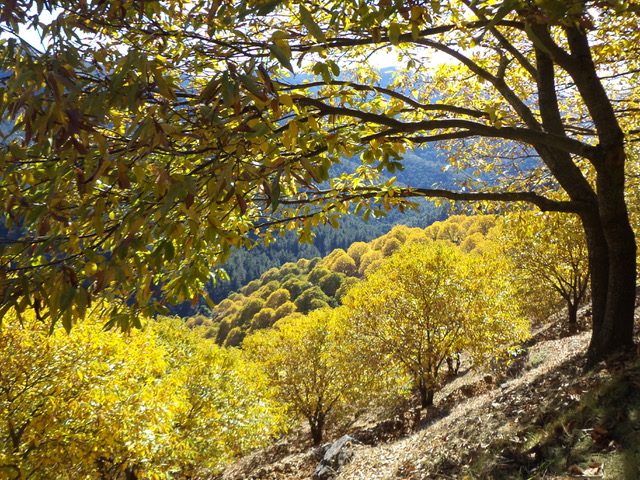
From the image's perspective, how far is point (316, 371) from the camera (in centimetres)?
1878

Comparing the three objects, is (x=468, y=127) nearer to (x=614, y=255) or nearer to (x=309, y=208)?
(x=309, y=208)

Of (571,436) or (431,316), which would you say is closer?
(571,436)

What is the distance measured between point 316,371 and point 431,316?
7231 mm

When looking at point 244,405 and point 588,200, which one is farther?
point 244,405

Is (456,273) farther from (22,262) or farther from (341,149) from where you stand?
(22,262)

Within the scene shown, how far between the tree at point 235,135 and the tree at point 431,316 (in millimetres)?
5994

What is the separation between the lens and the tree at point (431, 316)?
1354 centimetres

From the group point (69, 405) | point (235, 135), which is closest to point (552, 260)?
point (69, 405)

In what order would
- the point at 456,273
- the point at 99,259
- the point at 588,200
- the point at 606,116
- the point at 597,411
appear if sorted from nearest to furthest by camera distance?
the point at 99,259
the point at 597,411
the point at 606,116
the point at 588,200
the point at 456,273

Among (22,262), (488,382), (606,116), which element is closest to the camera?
(22,262)

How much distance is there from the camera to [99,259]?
2543 millimetres

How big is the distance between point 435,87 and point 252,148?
622cm

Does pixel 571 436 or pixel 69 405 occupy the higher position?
pixel 571 436

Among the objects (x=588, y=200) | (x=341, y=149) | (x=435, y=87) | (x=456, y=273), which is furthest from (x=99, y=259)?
(x=456, y=273)
